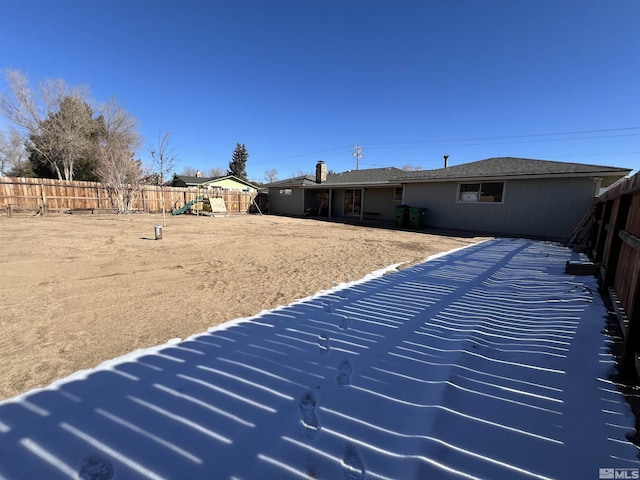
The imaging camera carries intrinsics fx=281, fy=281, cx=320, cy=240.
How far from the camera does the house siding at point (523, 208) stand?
9773mm

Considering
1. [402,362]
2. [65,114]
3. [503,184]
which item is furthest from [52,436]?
[65,114]

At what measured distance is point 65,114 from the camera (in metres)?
22.5

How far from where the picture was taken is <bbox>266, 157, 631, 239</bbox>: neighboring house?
973cm

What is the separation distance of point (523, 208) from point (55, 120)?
32201 millimetres

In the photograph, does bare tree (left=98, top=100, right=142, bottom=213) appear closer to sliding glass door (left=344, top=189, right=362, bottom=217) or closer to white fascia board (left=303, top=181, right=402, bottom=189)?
white fascia board (left=303, top=181, right=402, bottom=189)

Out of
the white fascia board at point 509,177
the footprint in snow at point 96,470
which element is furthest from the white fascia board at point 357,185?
the footprint in snow at point 96,470

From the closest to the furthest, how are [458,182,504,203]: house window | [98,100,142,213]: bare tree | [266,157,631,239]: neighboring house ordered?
[266,157,631,239]: neighboring house → [458,182,504,203]: house window → [98,100,142,213]: bare tree

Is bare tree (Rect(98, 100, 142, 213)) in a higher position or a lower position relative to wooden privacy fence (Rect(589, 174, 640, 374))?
higher

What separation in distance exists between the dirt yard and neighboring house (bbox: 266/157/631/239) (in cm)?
519

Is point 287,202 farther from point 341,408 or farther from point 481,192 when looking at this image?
point 341,408

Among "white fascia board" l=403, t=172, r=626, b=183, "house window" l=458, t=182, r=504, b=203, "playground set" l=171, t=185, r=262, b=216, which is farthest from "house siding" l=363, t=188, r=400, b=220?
"playground set" l=171, t=185, r=262, b=216

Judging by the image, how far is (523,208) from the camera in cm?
1078

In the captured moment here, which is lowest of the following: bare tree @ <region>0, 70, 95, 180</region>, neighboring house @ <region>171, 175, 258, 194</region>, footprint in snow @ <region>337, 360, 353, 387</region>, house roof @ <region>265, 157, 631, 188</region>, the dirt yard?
footprint in snow @ <region>337, 360, 353, 387</region>

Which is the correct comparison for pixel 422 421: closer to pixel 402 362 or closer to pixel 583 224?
pixel 402 362
